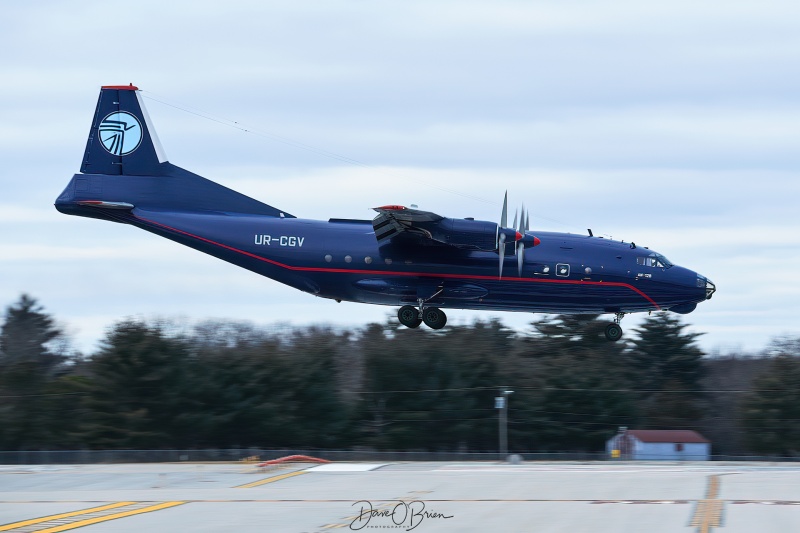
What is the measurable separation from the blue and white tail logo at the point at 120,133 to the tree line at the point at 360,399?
107ft

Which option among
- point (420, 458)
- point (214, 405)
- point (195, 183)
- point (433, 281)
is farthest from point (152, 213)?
point (214, 405)

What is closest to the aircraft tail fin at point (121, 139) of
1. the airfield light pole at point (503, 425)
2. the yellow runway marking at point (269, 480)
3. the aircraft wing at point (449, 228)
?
the aircraft wing at point (449, 228)

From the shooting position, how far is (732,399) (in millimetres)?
82938

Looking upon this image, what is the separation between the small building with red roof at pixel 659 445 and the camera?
252 ft

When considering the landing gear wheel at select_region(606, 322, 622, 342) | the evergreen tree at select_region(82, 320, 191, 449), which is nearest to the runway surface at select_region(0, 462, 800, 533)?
the landing gear wheel at select_region(606, 322, 622, 342)

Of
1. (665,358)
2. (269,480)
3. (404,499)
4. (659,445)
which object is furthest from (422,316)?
(665,358)

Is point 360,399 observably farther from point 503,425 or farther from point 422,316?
point 422,316

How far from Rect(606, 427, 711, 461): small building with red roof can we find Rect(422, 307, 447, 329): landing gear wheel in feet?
130

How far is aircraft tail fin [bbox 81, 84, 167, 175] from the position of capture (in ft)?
143

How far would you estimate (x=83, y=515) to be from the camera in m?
→ 27.8

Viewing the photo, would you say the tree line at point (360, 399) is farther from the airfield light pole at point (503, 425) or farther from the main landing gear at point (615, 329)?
the main landing gear at point (615, 329)

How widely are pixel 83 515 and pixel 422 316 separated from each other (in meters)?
16.6

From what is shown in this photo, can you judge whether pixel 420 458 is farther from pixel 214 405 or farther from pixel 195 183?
pixel 195 183

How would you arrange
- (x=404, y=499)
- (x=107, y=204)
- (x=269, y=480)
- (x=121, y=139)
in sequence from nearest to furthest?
(x=404, y=499) < (x=269, y=480) < (x=107, y=204) < (x=121, y=139)
